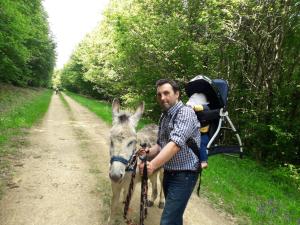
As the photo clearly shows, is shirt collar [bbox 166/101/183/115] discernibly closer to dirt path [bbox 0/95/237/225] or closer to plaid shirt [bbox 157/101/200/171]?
plaid shirt [bbox 157/101/200/171]

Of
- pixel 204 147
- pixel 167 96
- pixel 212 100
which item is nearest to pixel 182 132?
pixel 167 96

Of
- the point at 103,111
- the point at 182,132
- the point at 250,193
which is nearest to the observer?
the point at 182,132

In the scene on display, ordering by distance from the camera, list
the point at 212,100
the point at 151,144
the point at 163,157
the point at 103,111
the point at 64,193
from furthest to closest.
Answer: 1. the point at 103,111
2. the point at 64,193
3. the point at 151,144
4. the point at 212,100
5. the point at 163,157

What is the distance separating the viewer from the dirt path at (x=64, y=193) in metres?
6.28

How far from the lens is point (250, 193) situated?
949cm

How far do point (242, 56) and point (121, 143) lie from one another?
43.6 feet

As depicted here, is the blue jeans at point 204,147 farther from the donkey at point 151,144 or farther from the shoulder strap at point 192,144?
the donkey at point 151,144

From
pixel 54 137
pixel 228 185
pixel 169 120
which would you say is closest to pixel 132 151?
pixel 169 120

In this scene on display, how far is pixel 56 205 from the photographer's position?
681 cm

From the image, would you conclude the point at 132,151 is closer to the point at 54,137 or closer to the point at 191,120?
the point at 191,120

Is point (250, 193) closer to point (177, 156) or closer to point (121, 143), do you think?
point (121, 143)

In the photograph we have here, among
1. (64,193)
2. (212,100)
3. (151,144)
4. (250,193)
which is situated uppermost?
(212,100)

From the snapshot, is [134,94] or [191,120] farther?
[134,94]

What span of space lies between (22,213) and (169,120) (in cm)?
407
